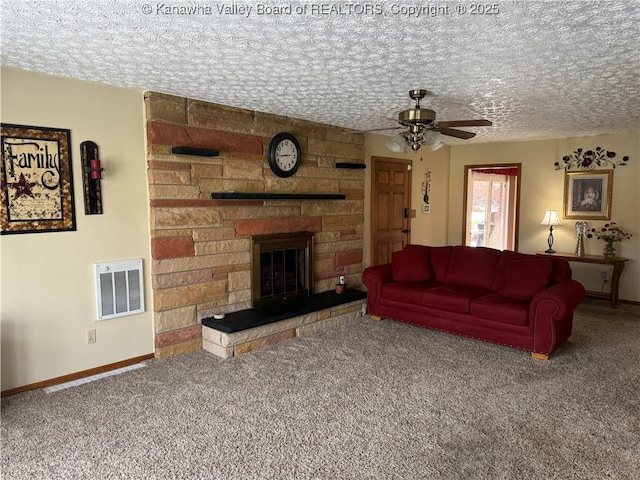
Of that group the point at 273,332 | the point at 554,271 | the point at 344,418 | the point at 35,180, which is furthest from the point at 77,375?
the point at 554,271

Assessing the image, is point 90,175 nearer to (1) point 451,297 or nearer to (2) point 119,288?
(2) point 119,288

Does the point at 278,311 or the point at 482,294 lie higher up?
the point at 482,294

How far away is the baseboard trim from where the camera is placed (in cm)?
329

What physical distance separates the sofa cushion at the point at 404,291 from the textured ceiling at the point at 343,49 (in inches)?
75.4

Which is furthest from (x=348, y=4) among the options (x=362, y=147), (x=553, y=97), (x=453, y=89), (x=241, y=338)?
(x=362, y=147)

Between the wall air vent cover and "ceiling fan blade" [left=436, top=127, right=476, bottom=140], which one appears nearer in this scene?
the wall air vent cover

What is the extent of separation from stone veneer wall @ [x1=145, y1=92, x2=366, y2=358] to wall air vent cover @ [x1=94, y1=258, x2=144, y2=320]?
0.45ft

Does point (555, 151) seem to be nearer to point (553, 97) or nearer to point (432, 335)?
Answer: point (553, 97)

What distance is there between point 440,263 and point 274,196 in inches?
83.4

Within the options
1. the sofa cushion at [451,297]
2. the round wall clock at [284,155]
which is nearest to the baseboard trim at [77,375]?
the round wall clock at [284,155]

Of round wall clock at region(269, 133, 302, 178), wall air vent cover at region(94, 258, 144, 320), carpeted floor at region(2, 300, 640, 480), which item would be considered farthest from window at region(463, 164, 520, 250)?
wall air vent cover at region(94, 258, 144, 320)

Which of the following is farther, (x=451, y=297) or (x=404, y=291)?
(x=404, y=291)

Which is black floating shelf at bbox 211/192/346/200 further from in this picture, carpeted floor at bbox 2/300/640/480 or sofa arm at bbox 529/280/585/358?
sofa arm at bbox 529/280/585/358

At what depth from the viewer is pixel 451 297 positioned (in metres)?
4.53
